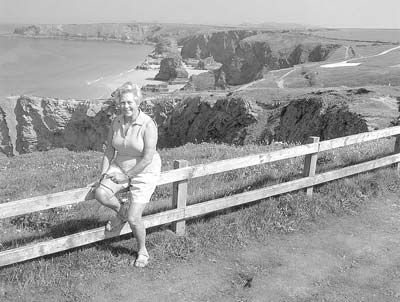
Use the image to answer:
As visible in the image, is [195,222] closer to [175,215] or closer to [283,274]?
[175,215]

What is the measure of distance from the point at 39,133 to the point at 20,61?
103m

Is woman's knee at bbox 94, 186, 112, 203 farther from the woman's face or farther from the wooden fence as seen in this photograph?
the woman's face

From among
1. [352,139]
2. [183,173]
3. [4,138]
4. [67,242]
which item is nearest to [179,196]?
[183,173]

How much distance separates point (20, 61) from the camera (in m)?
144

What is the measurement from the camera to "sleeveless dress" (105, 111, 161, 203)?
5832 mm

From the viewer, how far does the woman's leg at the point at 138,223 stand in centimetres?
600

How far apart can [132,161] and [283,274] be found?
252cm

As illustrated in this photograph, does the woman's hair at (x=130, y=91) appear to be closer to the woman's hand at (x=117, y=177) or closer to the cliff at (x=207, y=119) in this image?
the woman's hand at (x=117, y=177)

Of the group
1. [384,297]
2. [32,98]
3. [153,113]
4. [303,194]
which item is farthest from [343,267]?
[32,98]

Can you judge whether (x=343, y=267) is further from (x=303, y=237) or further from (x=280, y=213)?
(x=280, y=213)

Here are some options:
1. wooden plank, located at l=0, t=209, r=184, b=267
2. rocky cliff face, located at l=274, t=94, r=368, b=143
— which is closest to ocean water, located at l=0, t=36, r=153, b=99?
rocky cliff face, located at l=274, t=94, r=368, b=143

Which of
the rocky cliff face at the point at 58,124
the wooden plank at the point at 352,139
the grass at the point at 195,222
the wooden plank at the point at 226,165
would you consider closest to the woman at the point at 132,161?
the wooden plank at the point at 226,165

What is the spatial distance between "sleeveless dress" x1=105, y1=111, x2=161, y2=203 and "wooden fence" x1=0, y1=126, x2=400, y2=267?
0.33 meters

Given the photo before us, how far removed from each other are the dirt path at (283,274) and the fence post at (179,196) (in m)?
0.64
